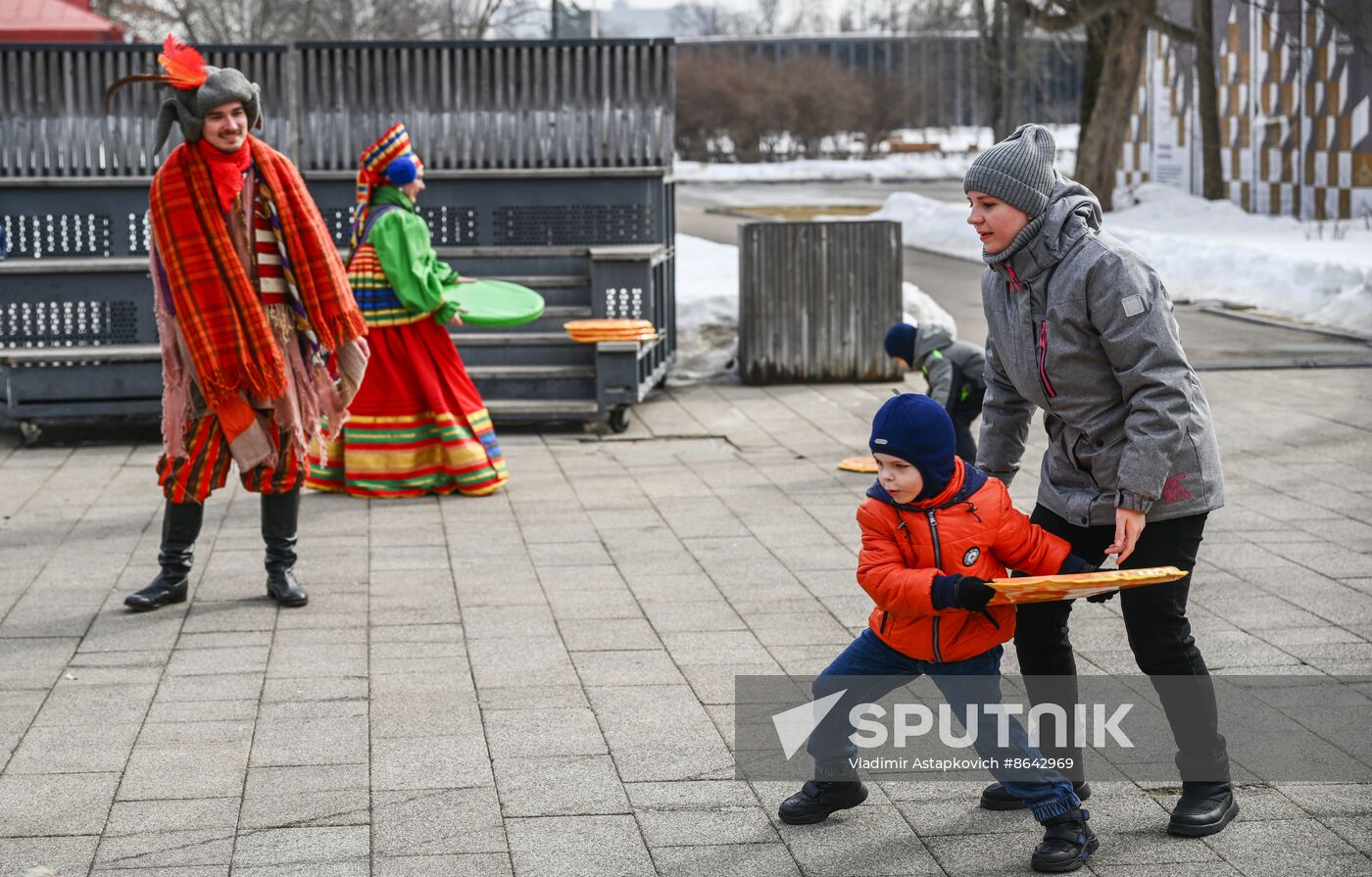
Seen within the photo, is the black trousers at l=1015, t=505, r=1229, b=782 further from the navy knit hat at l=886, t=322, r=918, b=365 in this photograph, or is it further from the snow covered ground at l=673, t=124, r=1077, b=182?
the snow covered ground at l=673, t=124, r=1077, b=182

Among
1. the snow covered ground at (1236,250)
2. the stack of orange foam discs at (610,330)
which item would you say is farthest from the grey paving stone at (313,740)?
the snow covered ground at (1236,250)

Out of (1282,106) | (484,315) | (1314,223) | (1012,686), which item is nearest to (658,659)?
(1012,686)

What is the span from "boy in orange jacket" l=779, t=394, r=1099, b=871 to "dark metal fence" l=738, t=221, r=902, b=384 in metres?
8.23

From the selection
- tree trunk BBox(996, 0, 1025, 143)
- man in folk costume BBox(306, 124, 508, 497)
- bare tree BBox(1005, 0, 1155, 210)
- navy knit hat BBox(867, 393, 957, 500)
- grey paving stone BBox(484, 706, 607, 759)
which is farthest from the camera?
tree trunk BBox(996, 0, 1025, 143)

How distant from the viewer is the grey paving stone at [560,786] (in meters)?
4.31

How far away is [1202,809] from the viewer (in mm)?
4094

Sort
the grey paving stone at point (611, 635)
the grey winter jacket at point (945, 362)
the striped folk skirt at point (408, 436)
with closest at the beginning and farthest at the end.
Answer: the grey paving stone at point (611, 635) < the grey winter jacket at point (945, 362) < the striped folk skirt at point (408, 436)

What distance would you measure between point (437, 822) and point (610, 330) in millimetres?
6147

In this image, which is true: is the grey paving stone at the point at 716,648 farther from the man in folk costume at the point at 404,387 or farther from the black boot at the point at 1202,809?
the man in folk costume at the point at 404,387

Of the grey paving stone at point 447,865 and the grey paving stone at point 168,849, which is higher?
the grey paving stone at point 168,849

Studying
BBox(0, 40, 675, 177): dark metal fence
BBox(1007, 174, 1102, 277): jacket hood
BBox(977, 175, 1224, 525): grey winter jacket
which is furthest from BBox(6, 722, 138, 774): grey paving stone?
BBox(0, 40, 675, 177): dark metal fence

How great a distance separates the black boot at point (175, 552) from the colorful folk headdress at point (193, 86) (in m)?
1.33

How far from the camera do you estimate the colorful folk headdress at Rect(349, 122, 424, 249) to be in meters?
8.27

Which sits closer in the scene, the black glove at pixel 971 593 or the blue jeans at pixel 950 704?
the black glove at pixel 971 593
